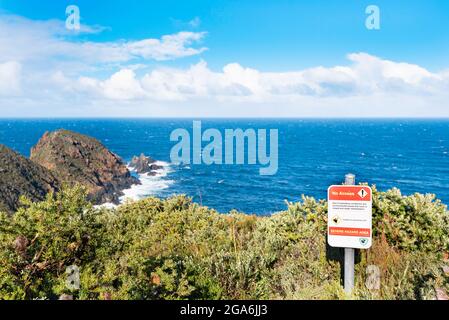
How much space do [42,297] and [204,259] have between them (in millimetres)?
2418

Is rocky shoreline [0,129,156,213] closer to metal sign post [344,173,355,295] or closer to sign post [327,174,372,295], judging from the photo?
metal sign post [344,173,355,295]

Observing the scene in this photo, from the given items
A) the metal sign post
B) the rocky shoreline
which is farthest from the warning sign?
the rocky shoreline

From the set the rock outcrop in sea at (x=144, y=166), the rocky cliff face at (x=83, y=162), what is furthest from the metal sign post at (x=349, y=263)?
the rock outcrop in sea at (x=144, y=166)

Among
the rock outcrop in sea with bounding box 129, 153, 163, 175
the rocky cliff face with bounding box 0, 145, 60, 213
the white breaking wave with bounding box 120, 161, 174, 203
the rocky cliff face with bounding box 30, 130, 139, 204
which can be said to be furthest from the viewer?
the rock outcrop in sea with bounding box 129, 153, 163, 175

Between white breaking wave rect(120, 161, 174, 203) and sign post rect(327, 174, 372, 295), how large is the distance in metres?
57.1

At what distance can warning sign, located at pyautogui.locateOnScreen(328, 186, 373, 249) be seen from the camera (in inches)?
174

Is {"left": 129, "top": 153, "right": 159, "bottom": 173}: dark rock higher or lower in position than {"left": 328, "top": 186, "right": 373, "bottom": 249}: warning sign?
lower

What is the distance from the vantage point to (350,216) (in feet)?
14.7

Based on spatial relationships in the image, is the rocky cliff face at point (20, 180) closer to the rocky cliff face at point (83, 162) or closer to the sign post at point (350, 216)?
the rocky cliff face at point (83, 162)

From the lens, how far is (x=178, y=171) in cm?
8675

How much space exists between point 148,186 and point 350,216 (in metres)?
68.5

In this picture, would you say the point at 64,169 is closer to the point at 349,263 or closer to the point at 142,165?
the point at 142,165

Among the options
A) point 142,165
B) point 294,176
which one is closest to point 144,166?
point 142,165
